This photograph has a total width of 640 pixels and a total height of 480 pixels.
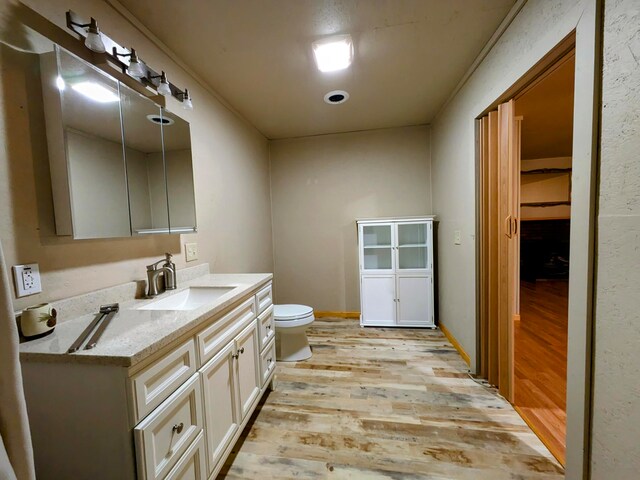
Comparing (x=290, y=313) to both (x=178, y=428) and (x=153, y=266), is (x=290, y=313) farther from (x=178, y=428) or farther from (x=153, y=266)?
(x=178, y=428)

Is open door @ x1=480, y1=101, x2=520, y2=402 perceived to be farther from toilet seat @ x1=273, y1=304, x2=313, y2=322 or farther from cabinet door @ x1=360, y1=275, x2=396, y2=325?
toilet seat @ x1=273, y1=304, x2=313, y2=322

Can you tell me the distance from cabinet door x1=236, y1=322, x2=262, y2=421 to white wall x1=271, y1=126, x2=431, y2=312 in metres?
1.84

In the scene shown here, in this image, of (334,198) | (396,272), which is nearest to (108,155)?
(334,198)

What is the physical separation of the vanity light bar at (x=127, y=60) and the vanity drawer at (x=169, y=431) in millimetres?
1461

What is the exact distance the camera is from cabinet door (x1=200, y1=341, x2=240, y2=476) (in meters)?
1.11

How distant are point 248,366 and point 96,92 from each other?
1.55 m

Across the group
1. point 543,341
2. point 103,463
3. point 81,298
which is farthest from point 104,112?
point 543,341

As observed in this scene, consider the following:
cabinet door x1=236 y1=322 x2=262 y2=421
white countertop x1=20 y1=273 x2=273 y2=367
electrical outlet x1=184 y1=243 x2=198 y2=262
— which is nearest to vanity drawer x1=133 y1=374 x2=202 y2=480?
white countertop x1=20 y1=273 x2=273 y2=367

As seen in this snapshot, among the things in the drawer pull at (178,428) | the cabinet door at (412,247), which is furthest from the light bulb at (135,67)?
the cabinet door at (412,247)

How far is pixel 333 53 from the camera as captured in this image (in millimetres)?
1737

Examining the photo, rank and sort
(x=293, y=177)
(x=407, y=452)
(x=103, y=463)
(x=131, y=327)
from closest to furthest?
1. (x=103, y=463)
2. (x=131, y=327)
3. (x=407, y=452)
4. (x=293, y=177)

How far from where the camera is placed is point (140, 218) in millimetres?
1390

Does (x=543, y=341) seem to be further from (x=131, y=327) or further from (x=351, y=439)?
(x=131, y=327)

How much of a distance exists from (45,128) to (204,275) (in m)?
1.17
